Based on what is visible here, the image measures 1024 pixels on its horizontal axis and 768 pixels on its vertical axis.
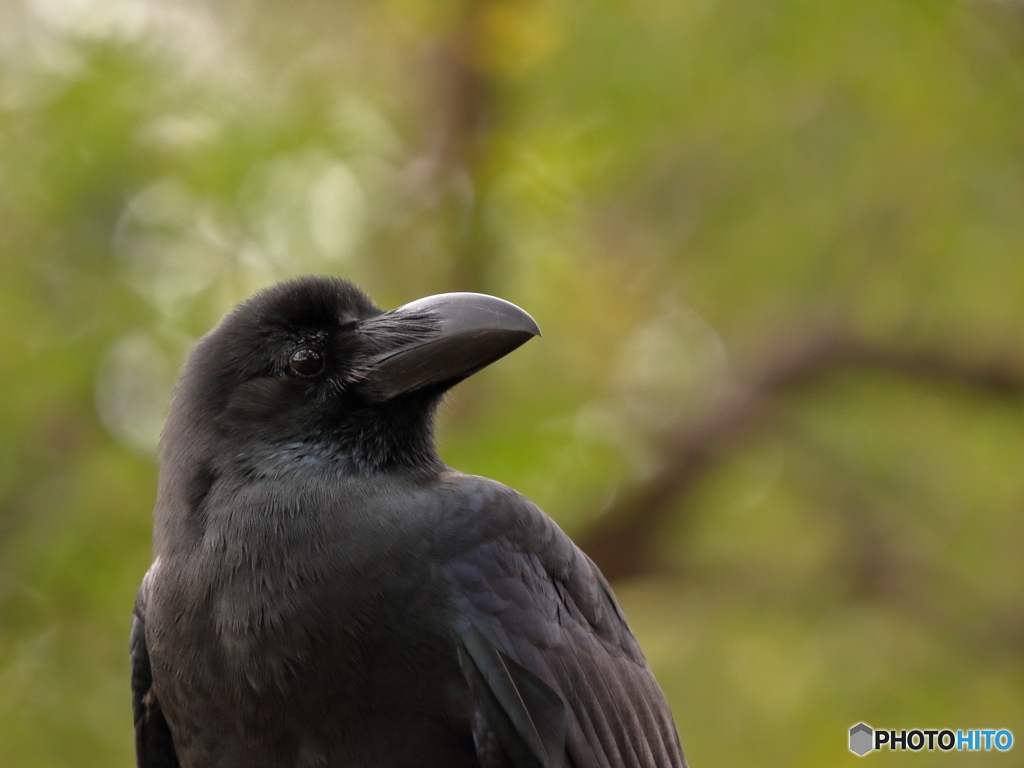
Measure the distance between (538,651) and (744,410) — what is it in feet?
13.6

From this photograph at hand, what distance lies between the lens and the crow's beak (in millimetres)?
2660

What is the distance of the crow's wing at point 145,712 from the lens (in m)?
2.92

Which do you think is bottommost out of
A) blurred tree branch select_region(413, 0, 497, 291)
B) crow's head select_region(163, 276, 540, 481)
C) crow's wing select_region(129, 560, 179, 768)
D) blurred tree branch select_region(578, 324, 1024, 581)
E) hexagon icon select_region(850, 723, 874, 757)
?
crow's wing select_region(129, 560, 179, 768)

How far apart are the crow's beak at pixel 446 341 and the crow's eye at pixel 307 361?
4.9 inches

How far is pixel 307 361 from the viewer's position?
274 centimetres

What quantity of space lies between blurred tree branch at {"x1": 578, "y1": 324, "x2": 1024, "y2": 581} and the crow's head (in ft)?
12.3

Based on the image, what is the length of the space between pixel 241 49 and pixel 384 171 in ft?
3.54

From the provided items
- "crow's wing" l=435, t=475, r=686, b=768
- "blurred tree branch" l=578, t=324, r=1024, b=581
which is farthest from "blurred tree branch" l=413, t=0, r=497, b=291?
"crow's wing" l=435, t=475, r=686, b=768

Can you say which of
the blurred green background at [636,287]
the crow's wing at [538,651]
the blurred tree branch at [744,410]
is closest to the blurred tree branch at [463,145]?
the blurred green background at [636,287]

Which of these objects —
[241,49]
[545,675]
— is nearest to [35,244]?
[241,49]

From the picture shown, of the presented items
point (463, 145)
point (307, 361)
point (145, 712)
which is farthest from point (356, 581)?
point (463, 145)

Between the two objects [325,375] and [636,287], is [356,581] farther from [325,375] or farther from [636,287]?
[636,287]

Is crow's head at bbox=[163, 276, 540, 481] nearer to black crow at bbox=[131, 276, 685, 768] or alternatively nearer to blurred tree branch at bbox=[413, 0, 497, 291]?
black crow at bbox=[131, 276, 685, 768]

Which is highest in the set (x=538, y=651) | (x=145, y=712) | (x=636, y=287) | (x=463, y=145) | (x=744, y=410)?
(x=463, y=145)
